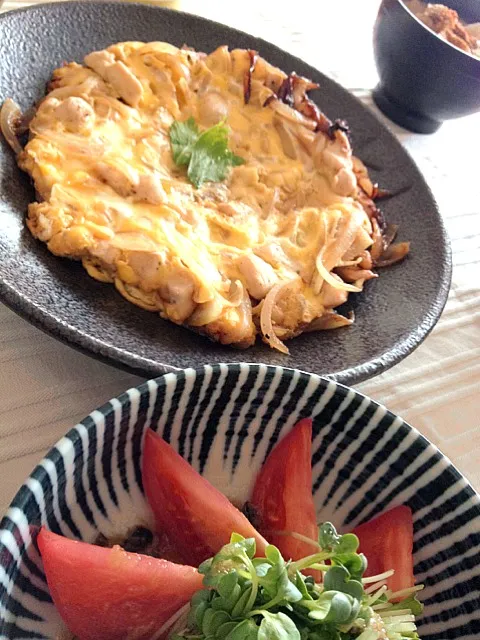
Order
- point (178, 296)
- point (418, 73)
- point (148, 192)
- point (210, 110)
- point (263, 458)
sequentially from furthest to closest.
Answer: point (418, 73)
point (210, 110)
point (148, 192)
point (178, 296)
point (263, 458)

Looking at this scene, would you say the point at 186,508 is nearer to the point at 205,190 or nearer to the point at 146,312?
the point at 146,312

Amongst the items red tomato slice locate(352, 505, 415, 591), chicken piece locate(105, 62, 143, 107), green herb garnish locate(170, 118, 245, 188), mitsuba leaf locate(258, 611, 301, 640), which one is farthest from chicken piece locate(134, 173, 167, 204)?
mitsuba leaf locate(258, 611, 301, 640)

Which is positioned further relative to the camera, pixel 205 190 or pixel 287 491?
pixel 205 190

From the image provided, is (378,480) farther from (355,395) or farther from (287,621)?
(287,621)

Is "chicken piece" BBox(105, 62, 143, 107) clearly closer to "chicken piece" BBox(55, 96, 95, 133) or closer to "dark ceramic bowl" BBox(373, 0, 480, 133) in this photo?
"chicken piece" BBox(55, 96, 95, 133)

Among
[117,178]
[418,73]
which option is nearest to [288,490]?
[117,178]

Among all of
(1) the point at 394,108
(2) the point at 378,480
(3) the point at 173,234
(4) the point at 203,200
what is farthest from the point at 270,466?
(1) the point at 394,108

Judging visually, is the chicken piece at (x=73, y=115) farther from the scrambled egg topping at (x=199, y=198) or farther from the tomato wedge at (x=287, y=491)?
the tomato wedge at (x=287, y=491)
